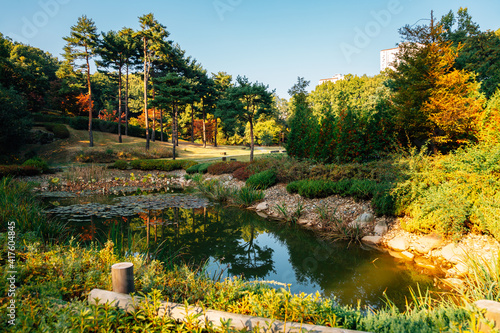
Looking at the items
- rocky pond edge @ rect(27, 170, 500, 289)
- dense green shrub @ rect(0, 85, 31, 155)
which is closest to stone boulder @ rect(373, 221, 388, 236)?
rocky pond edge @ rect(27, 170, 500, 289)

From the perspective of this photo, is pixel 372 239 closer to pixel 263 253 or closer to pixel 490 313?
pixel 263 253

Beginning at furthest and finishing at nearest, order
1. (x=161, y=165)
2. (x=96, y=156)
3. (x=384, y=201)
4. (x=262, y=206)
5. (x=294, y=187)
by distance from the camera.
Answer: (x=96, y=156)
(x=161, y=165)
(x=262, y=206)
(x=294, y=187)
(x=384, y=201)

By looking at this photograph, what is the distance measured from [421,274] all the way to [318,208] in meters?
2.79

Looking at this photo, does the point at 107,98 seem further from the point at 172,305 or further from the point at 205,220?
the point at 172,305

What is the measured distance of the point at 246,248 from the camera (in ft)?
18.7

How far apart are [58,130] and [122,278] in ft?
87.0

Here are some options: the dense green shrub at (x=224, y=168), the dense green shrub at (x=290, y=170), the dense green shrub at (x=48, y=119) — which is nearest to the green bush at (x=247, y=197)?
the dense green shrub at (x=290, y=170)

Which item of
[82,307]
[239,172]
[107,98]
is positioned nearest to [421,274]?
[82,307]

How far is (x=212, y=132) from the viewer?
41188mm

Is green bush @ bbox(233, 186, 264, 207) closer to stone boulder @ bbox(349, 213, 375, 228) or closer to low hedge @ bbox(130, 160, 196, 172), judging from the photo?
stone boulder @ bbox(349, 213, 375, 228)

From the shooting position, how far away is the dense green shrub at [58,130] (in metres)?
22.8

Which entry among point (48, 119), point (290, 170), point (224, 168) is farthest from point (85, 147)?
point (290, 170)

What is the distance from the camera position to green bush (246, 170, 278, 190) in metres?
9.92

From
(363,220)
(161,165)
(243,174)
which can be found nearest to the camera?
(363,220)
